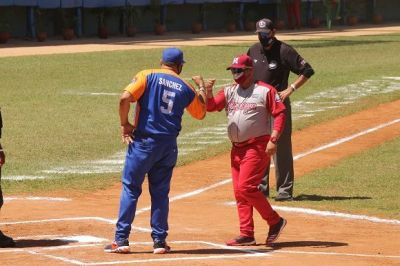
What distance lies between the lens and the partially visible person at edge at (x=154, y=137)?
10906 millimetres

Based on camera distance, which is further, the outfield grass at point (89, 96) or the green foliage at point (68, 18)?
the green foliage at point (68, 18)

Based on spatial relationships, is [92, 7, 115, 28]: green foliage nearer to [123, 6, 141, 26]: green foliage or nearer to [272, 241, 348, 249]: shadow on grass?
[123, 6, 141, 26]: green foliage

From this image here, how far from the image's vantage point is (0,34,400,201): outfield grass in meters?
18.8

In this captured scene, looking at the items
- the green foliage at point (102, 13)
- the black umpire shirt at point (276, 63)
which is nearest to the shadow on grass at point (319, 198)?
the black umpire shirt at point (276, 63)

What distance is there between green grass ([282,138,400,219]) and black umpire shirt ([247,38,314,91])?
1.58 meters

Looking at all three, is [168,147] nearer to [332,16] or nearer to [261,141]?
[261,141]

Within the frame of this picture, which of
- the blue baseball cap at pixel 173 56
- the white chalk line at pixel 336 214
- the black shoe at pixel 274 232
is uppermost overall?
the blue baseball cap at pixel 173 56

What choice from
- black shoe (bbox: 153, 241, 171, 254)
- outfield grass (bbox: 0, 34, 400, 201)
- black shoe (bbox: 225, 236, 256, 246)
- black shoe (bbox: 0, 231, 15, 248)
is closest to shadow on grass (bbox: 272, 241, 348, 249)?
black shoe (bbox: 225, 236, 256, 246)

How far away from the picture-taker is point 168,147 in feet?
36.2

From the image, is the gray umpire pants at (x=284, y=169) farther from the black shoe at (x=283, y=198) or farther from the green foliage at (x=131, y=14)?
the green foliage at (x=131, y=14)

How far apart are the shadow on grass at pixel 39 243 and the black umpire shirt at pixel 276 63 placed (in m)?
3.65

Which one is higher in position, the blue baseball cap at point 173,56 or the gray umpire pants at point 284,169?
the blue baseball cap at point 173,56

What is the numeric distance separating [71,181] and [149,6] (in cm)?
3294

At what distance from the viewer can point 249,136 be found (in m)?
11.9
